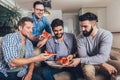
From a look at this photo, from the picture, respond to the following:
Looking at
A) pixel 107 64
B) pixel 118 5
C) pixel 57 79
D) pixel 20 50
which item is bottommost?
pixel 57 79

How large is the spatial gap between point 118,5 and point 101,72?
20.4ft

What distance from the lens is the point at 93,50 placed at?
2.79 m

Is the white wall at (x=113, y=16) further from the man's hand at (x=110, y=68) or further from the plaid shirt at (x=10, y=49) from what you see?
the plaid shirt at (x=10, y=49)

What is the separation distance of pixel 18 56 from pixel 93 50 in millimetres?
927

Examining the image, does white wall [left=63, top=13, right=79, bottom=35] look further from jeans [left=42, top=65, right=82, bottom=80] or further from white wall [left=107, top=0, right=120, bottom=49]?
jeans [left=42, top=65, right=82, bottom=80]

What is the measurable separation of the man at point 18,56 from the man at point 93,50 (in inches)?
18.8

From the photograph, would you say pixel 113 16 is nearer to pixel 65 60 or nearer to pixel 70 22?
pixel 70 22

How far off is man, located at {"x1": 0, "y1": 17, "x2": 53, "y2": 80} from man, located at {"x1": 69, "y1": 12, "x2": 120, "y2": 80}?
48cm

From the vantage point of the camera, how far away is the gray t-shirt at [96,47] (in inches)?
104

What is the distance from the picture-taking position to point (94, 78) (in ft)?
8.38

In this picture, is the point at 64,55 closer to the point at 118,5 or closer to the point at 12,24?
the point at 12,24

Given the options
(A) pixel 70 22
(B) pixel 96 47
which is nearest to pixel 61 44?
(B) pixel 96 47

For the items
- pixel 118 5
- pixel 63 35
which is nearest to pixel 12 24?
pixel 63 35

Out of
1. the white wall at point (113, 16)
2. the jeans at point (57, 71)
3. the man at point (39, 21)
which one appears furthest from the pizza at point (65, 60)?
the white wall at point (113, 16)
